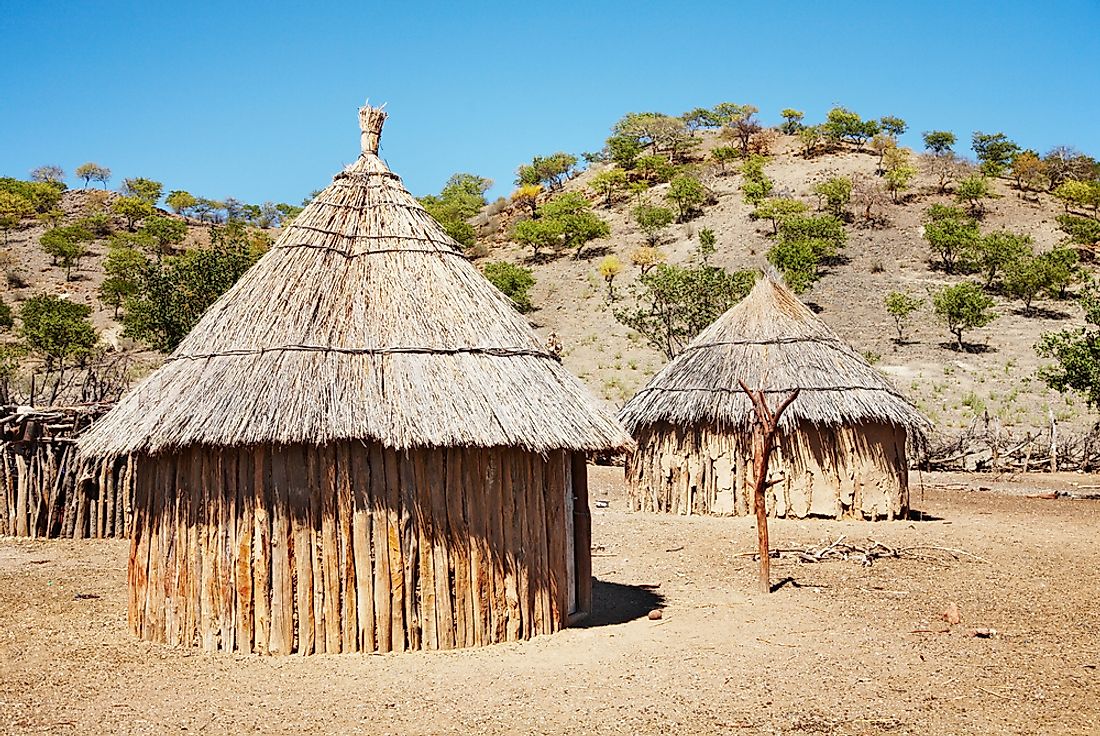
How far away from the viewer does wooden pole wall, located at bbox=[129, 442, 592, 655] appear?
6809mm

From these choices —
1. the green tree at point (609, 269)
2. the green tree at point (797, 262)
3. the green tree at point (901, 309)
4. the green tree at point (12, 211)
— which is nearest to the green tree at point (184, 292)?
the green tree at point (901, 309)

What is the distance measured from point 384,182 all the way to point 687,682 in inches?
185

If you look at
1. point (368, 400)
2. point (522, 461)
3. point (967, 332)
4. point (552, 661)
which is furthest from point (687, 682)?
point (967, 332)

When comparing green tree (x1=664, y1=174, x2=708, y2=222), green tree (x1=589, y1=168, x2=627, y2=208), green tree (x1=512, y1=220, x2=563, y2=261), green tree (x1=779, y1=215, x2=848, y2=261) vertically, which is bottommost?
green tree (x1=779, y1=215, x2=848, y2=261)

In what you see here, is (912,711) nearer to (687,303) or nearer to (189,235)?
(687,303)

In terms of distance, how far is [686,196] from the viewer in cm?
5184

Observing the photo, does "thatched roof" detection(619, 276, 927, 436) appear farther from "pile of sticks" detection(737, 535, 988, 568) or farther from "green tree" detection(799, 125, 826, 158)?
"green tree" detection(799, 125, 826, 158)

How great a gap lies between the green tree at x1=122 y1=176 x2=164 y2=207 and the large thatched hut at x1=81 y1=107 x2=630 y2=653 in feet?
194

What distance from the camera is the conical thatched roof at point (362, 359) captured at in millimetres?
6836

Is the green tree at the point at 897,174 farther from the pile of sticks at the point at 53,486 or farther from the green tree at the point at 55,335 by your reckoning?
the pile of sticks at the point at 53,486

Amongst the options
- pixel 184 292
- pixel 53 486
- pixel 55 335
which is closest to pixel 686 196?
pixel 55 335

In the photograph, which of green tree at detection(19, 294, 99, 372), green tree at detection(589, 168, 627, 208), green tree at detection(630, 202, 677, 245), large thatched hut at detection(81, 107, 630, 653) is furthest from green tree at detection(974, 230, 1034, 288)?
large thatched hut at detection(81, 107, 630, 653)

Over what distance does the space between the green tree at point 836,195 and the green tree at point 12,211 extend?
128 feet

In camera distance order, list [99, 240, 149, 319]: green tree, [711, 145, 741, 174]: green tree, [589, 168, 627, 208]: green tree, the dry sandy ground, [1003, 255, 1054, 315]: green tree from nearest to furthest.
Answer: the dry sandy ground < [1003, 255, 1054, 315]: green tree < [99, 240, 149, 319]: green tree < [589, 168, 627, 208]: green tree < [711, 145, 741, 174]: green tree
